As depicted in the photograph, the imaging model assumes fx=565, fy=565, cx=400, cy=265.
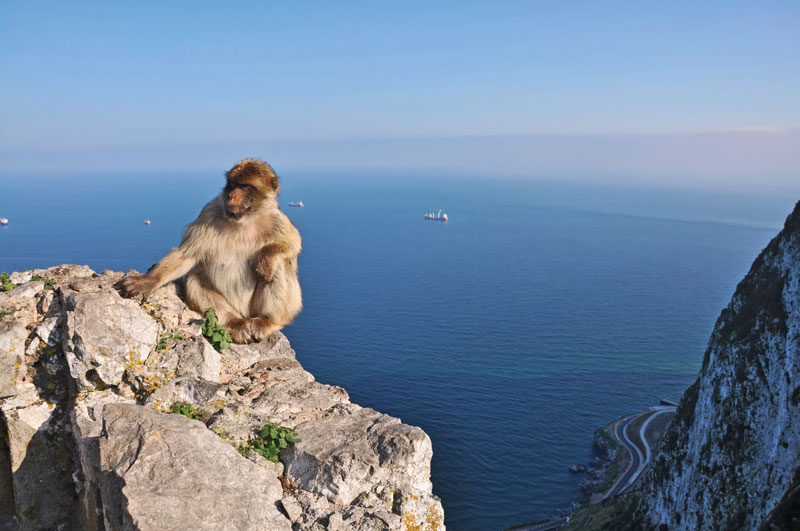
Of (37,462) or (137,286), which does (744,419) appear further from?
(37,462)

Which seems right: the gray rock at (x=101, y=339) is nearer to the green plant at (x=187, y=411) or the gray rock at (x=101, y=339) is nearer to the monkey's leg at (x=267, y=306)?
the green plant at (x=187, y=411)

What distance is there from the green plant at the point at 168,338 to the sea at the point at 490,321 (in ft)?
10.3

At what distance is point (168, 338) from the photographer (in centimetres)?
658

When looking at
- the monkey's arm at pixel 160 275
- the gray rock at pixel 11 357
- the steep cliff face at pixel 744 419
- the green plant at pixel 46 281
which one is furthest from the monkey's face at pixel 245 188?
the steep cliff face at pixel 744 419

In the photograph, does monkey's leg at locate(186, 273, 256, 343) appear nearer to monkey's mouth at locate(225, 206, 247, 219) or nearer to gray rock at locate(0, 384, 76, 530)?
monkey's mouth at locate(225, 206, 247, 219)

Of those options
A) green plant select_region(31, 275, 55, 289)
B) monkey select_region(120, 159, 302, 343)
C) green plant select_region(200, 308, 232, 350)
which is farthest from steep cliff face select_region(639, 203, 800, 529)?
green plant select_region(31, 275, 55, 289)

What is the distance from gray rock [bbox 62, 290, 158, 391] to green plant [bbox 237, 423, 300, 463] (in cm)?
173

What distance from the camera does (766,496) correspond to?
21047 millimetres

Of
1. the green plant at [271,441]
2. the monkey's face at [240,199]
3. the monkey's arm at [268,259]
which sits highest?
the monkey's face at [240,199]

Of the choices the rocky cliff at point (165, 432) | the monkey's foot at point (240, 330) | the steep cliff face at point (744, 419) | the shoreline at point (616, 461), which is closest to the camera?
the rocky cliff at point (165, 432)

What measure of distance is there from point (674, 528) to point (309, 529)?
2840 cm

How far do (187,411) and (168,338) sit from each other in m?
1.16

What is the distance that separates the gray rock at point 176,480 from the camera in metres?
3.96

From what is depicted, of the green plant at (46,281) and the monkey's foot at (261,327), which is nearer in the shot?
the green plant at (46,281)
